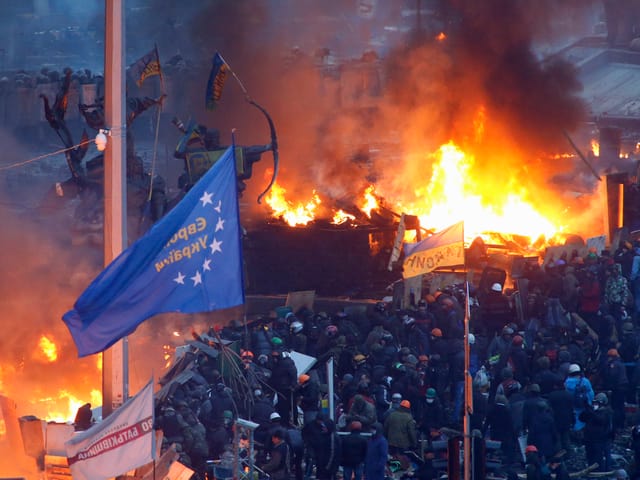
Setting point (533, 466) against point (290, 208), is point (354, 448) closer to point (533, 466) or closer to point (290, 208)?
point (533, 466)

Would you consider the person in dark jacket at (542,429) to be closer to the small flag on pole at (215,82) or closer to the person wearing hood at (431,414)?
the person wearing hood at (431,414)

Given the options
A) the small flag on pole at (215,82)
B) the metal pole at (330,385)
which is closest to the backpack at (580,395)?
the metal pole at (330,385)

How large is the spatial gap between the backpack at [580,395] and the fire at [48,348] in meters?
9.95

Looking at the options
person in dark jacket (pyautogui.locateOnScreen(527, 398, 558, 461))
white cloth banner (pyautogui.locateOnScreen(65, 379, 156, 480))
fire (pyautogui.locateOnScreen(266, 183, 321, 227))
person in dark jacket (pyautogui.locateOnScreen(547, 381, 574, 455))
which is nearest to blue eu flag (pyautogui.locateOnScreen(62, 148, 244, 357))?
white cloth banner (pyautogui.locateOnScreen(65, 379, 156, 480))

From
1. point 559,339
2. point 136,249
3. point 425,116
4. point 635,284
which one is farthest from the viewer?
point 425,116

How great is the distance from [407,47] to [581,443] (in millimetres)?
21128

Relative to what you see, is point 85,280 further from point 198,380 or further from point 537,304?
point 537,304

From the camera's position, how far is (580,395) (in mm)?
14875

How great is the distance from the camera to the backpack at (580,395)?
1482 cm

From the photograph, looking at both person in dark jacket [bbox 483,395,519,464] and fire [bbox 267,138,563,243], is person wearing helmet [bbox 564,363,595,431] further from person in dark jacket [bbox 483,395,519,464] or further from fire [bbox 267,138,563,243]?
fire [bbox 267,138,563,243]

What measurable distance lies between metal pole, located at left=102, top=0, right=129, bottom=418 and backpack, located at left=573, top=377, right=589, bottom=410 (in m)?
6.86

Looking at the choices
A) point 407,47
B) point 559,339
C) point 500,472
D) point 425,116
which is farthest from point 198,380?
point 407,47

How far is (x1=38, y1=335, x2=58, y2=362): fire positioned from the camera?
21000 mm

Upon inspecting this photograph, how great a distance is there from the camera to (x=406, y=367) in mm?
15578
